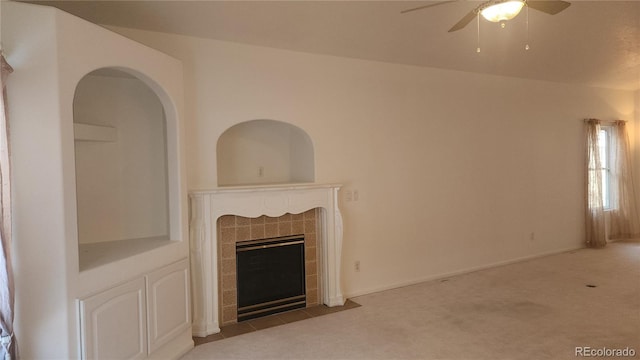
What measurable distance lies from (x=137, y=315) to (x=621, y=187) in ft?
27.0

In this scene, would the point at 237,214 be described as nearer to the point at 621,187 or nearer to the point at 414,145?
the point at 414,145

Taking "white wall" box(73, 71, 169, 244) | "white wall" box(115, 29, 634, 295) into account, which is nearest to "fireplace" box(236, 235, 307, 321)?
"white wall" box(115, 29, 634, 295)

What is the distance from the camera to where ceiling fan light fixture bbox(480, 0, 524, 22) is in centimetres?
241

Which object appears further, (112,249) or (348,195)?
(348,195)

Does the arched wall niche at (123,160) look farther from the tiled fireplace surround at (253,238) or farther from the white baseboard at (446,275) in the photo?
the white baseboard at (446,275)

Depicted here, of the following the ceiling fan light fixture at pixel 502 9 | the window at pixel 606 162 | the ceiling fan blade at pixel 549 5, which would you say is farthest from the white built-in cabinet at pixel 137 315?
the window at pixel 606 162

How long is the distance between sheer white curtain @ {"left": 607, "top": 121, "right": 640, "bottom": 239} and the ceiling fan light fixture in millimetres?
6442

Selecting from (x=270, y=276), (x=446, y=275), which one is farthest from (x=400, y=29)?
(x=446, y=275)

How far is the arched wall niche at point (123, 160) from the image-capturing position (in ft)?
11.5

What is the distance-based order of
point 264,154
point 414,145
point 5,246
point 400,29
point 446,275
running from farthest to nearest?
point 446,275
point 414,145
point 264,154
point 400,29
point 5,246

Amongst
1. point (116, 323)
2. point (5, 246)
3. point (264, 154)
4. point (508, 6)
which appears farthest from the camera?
point (264, 154)

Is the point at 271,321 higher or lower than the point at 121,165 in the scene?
lower

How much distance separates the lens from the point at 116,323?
275 centimetres

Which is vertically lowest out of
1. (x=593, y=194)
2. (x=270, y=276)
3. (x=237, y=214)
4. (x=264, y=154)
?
(x=270, y=276)
